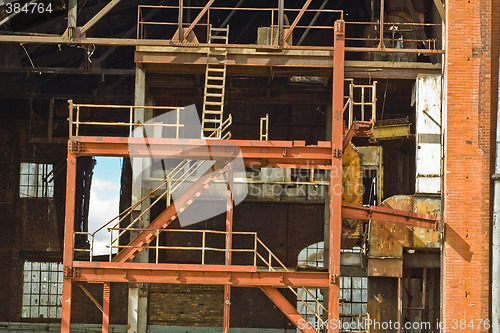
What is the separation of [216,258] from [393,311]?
26.7ft

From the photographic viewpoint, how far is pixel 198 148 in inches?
658

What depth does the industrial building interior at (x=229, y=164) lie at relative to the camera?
1686 cm

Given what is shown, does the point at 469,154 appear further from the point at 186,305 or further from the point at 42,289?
the point at 42,289

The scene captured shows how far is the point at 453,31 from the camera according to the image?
19047 mm

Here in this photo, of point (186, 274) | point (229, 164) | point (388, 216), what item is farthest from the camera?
point (388, 216)

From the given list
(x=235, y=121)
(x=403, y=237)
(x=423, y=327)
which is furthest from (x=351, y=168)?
(x=235, y=121)

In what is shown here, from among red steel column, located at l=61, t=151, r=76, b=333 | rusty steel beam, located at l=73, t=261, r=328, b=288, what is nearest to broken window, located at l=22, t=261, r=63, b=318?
red steel column, located at l=61, t=151, r=76, b=333

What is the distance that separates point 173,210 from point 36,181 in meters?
11.4

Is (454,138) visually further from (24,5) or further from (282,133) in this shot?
(24,5)

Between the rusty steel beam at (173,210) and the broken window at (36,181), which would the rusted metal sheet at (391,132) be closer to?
the rusty steel beam at (173,210)

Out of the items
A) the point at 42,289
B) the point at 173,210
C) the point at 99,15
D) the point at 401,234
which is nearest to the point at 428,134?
the point at 401,234

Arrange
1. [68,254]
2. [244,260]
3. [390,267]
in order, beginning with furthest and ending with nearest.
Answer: [244,260] → [390,267] → [68,254]

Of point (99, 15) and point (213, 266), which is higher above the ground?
point (99, 15)

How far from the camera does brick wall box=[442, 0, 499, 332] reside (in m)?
18.3
